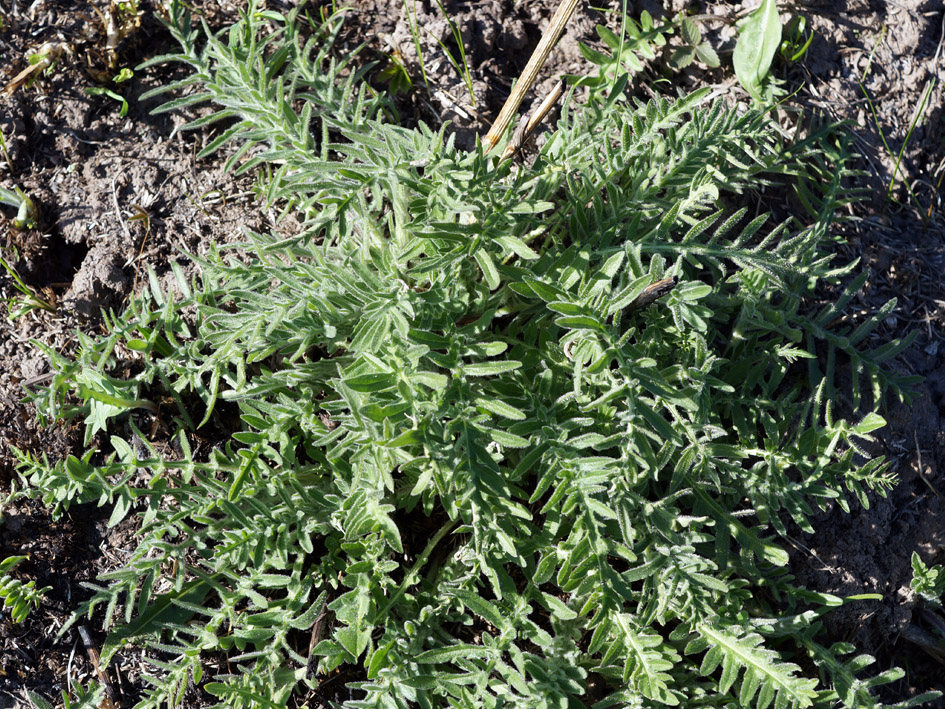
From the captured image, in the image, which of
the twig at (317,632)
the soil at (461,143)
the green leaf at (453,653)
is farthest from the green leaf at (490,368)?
the soil at (461,143)

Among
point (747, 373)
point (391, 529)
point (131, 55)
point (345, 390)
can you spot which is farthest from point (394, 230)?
point (131, 55)

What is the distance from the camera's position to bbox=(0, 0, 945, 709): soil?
2826mm

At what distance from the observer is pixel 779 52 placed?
3219mm

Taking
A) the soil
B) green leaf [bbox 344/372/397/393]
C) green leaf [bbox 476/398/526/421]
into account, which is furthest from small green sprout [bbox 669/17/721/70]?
green leaf [bbox 344/372/397/393]

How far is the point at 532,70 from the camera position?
2.92 metres

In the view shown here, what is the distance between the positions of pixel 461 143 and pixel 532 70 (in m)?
0.45

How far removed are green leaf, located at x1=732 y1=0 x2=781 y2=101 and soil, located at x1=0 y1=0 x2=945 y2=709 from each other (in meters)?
0.18

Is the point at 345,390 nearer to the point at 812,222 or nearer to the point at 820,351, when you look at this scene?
the point at 820,351

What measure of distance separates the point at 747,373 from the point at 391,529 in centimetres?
132

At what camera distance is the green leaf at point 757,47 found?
9.62ft

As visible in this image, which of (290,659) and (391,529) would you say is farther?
(290,659)

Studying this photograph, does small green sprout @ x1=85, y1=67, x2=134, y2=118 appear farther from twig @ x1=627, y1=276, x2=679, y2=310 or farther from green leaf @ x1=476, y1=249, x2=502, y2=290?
twig @ x1=627, y1=276, x2=679, y2=310

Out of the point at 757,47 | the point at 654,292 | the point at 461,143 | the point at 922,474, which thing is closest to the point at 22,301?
the point at 461,143

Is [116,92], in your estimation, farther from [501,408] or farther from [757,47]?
[757,47]
